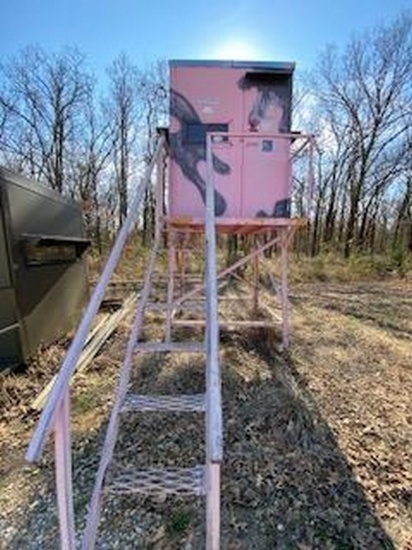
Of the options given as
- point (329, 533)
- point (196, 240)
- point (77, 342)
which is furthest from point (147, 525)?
point (196, 240)

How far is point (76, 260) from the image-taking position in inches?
248

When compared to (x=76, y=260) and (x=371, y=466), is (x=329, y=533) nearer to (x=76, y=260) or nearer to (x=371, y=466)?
(x=371, y=466)

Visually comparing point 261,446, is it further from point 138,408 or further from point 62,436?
point 62,436

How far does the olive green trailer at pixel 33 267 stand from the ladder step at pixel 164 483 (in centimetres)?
249

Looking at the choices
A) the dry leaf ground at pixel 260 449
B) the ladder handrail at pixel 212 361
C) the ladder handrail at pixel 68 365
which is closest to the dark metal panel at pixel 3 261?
the dry leaf ground at pixel 260 449

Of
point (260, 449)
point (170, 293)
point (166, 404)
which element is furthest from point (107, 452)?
point (170, 293)

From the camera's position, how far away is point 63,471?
1.49 meters

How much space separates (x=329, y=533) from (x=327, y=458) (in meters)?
0.66

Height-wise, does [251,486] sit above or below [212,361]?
below

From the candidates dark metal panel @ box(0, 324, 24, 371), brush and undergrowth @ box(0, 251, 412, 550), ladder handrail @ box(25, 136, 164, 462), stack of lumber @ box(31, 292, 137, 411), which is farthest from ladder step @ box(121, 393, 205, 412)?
dark metal panel @ box(0, 324, 24, 371)

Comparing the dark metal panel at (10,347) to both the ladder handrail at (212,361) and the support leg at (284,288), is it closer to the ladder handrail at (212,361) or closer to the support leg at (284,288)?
the ladder handrail at (212,361)

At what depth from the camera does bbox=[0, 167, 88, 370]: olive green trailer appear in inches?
160

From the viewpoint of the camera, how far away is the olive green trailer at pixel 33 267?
13.4 ft

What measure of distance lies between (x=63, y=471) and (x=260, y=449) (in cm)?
171
